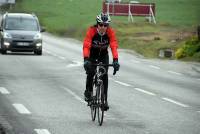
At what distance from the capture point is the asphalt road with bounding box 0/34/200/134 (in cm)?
1279

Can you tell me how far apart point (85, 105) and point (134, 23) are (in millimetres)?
47520

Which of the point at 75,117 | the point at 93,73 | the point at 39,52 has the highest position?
the point at 93,73

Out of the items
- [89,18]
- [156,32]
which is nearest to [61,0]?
[89,18]

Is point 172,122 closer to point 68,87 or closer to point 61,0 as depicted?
point 68,87

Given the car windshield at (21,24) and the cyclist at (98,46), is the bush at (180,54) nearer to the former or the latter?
the car windshield at (21,24)

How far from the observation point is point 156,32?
55094 mm

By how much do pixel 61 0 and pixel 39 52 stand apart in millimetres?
77259

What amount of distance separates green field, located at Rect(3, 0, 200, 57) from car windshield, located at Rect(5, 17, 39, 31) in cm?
678

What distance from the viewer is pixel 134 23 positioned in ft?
208

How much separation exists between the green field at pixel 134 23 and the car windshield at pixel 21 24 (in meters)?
6.78

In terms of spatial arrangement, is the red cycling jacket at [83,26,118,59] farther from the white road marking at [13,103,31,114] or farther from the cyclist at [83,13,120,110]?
the white road marking at [13,103,31,114]

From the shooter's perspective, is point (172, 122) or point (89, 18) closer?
point (172, 122)

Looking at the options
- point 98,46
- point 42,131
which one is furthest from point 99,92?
point 42,131

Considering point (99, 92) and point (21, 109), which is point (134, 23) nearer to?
point (21, 109)
